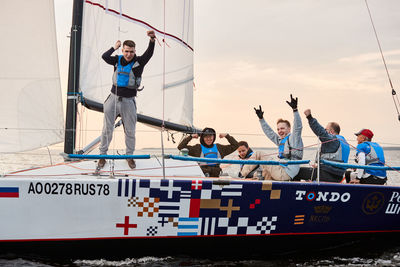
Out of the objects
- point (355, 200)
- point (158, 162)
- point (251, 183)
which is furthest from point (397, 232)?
point (158, 162)

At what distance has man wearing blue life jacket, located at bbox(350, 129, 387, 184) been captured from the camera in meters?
6.29

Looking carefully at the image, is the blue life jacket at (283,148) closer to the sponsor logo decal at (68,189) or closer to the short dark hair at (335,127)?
the short dark hair at (335,127)

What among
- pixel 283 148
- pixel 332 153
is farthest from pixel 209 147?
pixel 332 153

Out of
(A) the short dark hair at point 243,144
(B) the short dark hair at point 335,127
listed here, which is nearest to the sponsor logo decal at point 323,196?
(B) the short dark hair at point 335,127

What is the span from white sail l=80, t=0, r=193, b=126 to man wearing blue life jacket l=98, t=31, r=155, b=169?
993 millimetres

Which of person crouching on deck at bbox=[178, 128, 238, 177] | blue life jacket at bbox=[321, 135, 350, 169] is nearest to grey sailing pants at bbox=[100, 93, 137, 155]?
person crouching on deck at bbox=[178, 128, 238, 177]

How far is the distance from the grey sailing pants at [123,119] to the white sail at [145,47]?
0.99 metres

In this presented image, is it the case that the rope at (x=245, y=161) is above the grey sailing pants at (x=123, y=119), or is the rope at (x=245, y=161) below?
below

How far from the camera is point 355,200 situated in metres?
5.51

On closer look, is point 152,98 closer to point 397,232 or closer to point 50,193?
point 50,193

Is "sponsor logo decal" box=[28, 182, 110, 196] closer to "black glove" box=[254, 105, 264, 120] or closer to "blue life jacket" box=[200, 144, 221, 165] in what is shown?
"blue life jacket" box=[200, 144, 221, 165]

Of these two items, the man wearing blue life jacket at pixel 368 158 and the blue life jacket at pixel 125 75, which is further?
the man wearing blue life jacket at pixel 368 158

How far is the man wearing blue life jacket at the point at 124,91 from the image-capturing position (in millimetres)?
5660

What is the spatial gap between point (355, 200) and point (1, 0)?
5.62 m
